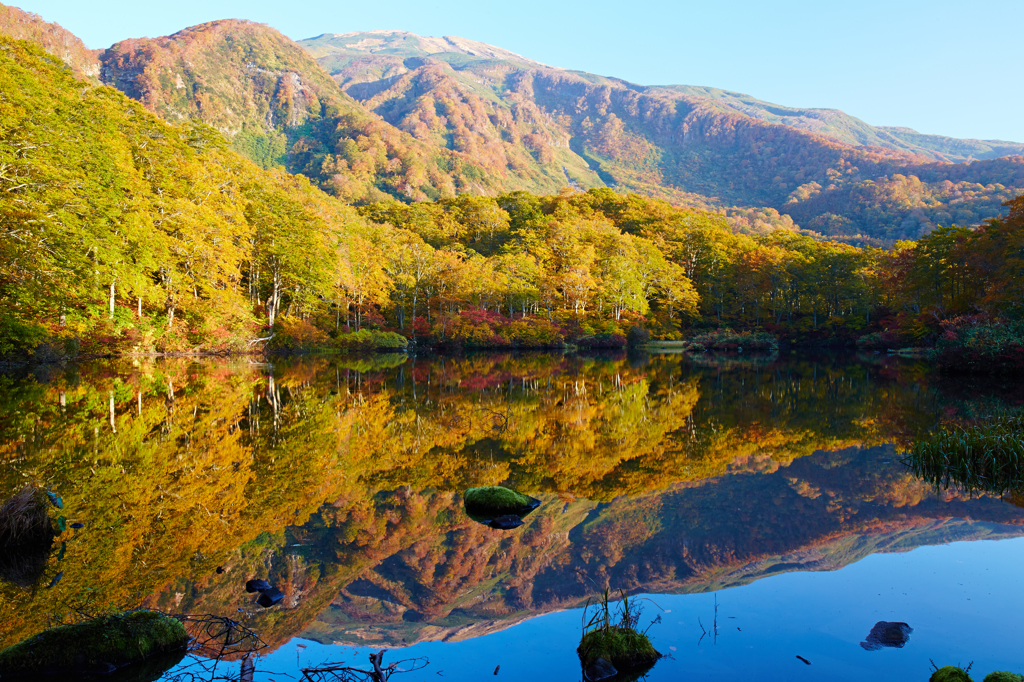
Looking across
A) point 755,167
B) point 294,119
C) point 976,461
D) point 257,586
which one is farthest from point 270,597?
point 755,167

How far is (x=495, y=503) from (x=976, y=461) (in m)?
6.72

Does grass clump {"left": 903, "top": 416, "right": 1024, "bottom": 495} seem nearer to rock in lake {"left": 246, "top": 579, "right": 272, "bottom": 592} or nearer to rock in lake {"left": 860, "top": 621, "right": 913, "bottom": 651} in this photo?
rock in lake {"left": 860, "top": 621, "right": 913, "bottom": 651}

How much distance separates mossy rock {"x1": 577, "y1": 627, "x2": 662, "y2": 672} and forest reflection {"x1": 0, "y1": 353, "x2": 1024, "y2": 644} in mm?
955

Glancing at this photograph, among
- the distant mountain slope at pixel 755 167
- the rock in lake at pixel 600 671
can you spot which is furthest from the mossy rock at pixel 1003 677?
the distant mountain slope at pixel 755 167

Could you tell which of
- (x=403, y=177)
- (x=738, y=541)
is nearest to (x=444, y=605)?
(x=738, y=541)

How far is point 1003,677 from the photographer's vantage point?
127 inches

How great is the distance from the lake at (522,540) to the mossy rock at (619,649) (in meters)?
0.11

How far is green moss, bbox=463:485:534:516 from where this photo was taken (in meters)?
6.80

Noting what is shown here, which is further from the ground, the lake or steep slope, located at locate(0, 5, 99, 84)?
steep slope, located at locate(0, 5, 99, 84)

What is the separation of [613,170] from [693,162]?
27.0 metres

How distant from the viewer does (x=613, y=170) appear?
182 metres

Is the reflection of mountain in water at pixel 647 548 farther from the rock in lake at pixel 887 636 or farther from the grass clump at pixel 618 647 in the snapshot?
the rock in lake at pixel 887 636

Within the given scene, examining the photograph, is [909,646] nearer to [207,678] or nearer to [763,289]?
[207,678]

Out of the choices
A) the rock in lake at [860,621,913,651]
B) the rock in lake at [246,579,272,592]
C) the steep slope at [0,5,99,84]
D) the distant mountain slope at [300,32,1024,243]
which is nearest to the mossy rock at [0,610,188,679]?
the rock in lake at [246,579,272,592]
